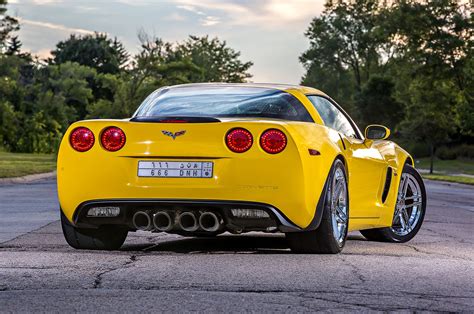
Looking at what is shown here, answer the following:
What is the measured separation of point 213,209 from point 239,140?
1.92 feet

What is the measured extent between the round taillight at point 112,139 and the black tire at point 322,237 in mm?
1609

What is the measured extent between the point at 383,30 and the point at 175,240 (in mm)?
48710

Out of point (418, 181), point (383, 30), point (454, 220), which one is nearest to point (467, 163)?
point (383, 30)

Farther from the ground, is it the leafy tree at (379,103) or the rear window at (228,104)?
the rear window at (228,104)

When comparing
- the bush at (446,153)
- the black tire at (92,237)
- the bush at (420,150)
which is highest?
the black tire at (92,237)

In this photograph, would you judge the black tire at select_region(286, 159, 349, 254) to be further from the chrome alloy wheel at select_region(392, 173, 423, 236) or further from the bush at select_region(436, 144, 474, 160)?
the bush at select_region(436, 144, 474, 160)

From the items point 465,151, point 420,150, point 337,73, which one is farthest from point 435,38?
point 337,73

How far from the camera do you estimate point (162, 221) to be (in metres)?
8.90

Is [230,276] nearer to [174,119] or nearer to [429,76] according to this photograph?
[174,119]

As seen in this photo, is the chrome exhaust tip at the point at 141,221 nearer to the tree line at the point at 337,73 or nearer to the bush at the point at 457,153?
the tree line at the point at 337,73

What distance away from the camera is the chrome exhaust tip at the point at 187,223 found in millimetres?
8820

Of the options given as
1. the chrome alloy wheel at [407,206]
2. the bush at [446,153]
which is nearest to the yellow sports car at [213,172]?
the chrome alloy wheel at [407,206]

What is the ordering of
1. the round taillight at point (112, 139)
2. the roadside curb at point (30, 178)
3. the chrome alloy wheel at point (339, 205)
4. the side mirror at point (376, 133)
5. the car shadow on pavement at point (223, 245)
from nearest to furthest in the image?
1. the round taillight at point (112, 139)
2. the chrome alloy wheel at point (339, 205)
3. the car shadow on pavement at point (223, 245)
4. the side mirror at point (376, 133)
5. the roadside curb at point (30, 178)

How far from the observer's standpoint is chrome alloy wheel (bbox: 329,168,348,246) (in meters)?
9.22
